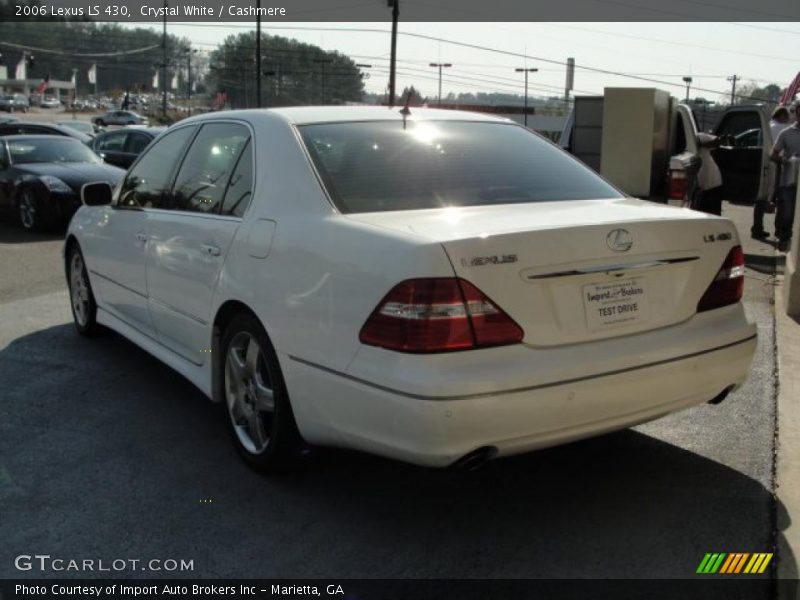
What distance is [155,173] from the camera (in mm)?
5215

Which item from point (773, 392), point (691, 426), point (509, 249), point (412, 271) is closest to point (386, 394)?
point (412, 271)

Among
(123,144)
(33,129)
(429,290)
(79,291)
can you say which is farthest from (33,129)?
(429,290)

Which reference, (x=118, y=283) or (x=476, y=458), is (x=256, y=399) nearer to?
(x=476, y=458)

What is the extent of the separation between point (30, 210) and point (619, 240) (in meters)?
11.1

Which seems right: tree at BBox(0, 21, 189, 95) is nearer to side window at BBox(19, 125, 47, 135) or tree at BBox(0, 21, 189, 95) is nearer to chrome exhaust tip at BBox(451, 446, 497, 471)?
side window at BBox(19, 125, 47, 135)

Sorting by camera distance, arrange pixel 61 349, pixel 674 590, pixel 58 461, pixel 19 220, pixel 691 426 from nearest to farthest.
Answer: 1. pixel 674 590
2. pixel 58 461
3. pixel 691 426
4. pixel 61 349
5. pixel 19 220

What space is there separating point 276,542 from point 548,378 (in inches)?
48.3

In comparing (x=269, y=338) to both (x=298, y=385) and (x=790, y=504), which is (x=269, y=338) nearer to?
(x=298, y=385)

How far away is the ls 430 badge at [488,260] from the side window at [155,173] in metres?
2.50

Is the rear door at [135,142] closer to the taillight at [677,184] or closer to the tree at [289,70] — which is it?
the taillight at [677,184]

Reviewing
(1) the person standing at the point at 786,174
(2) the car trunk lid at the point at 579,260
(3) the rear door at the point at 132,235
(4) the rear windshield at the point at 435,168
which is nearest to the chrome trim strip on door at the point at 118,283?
(3) the rear door at the point at 132,235

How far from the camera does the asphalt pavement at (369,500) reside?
10.4 ft

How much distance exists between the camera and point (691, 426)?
450 cm

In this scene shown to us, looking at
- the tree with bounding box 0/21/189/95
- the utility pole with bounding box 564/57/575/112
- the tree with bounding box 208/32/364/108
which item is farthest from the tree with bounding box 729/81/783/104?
the tree with bounding box 0/21/189/95
